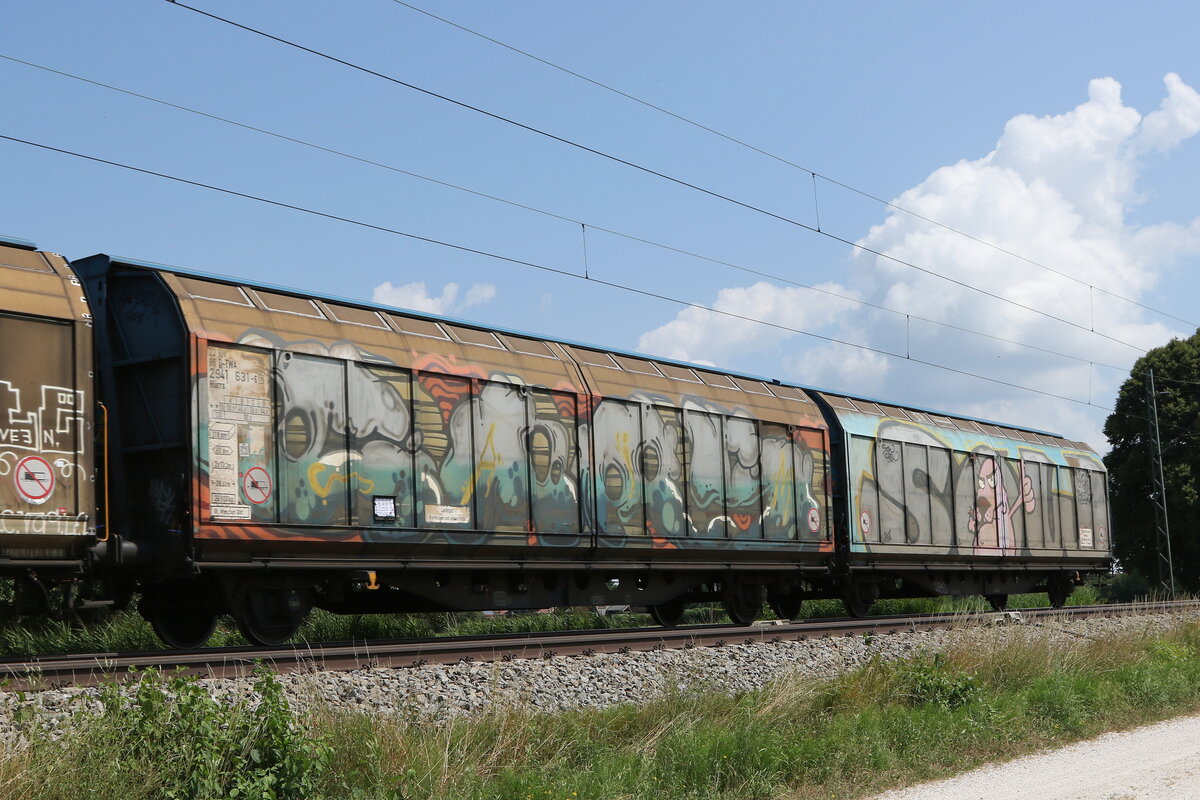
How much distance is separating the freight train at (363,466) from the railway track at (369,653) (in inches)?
30.6

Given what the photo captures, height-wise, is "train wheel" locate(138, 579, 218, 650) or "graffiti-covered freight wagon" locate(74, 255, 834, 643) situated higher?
"graffiti-covered freight wagon" locate(74, 255, 834, 643)

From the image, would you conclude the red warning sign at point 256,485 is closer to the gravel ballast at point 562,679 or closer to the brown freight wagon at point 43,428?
the brown freight wagon at point 43,428

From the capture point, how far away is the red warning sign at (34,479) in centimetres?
951

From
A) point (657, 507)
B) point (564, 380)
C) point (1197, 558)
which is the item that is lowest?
point (1197, 558)

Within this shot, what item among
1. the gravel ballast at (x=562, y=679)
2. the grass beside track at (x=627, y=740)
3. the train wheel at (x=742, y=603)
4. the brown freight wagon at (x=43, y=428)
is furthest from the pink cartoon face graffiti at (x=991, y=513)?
the brown freight wagon at (x=43, y=428)

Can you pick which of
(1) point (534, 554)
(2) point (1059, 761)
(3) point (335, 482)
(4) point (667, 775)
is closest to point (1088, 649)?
(2) point (1059, 761)

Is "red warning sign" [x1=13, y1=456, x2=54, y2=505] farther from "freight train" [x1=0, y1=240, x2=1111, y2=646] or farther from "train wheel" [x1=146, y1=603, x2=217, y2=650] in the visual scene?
"train wheel" [x1=146, y1=603, x2=217, y2=650]

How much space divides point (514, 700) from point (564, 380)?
582 cm

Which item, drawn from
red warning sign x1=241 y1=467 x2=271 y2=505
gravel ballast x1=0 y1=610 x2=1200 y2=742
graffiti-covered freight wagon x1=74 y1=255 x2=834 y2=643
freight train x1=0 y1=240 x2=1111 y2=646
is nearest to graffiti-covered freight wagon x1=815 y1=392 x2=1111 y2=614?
freight train x1=0 y1=240 x2=1111 y2=646

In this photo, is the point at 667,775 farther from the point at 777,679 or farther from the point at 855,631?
the point at 855,631

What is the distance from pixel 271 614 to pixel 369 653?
5.28 feet

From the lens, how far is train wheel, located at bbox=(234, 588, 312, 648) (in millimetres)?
11547

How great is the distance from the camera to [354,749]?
25.7ft

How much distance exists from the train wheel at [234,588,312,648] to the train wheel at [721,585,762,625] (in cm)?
741
